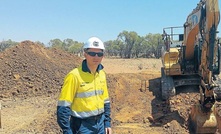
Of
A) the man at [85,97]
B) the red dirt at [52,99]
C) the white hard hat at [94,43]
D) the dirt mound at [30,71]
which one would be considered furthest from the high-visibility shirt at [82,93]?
the dirt mound at [30,71]

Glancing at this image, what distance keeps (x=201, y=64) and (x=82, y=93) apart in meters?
4.19

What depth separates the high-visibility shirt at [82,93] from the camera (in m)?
3.09

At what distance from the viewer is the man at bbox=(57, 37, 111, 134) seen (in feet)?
10.1

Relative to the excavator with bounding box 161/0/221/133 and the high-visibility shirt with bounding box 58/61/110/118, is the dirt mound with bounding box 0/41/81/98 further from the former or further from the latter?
the high-visibility shirt with bounding box 58/61/110/118

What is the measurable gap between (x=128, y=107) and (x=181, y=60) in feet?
7.60

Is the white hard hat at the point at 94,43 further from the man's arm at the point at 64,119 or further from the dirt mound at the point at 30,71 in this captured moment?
the dirt mound at the point at 30,71

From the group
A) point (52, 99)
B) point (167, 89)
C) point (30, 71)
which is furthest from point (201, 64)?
point (30, 71)

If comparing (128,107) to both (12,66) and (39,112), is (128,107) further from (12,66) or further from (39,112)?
(12,66)

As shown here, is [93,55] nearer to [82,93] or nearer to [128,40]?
[82,93]

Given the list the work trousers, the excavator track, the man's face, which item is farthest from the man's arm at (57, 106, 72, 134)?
the excavator track

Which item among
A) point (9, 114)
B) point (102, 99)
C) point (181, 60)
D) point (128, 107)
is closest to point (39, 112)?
point (9, 114)

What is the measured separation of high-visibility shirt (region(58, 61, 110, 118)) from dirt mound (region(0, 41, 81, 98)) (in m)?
9.04

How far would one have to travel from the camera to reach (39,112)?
932 centimetres

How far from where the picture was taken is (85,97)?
3195mm
